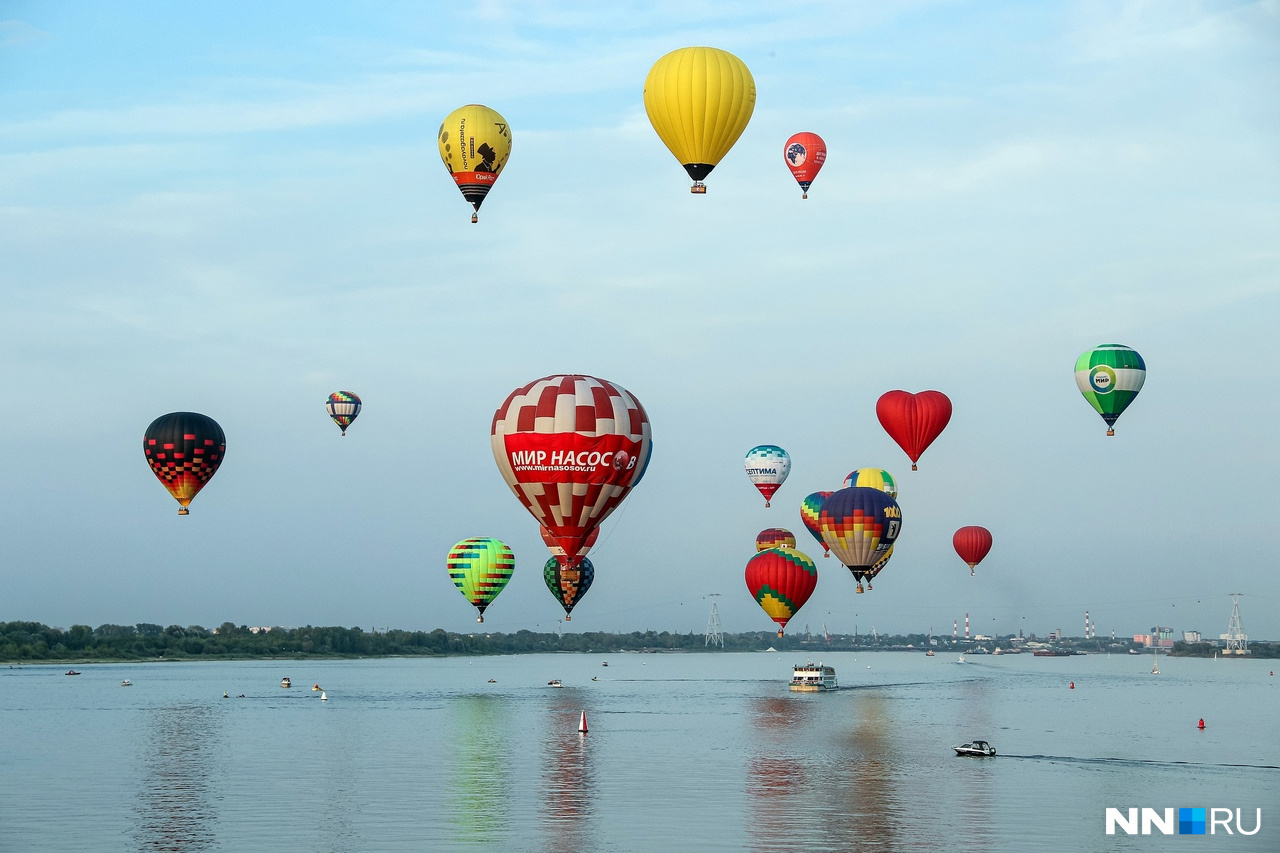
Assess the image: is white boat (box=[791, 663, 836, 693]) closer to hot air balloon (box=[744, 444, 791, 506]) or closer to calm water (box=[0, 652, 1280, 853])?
calm water (box=[0, 652, 1280, 853])

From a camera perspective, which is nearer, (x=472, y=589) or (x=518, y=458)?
(x=518, y=458)

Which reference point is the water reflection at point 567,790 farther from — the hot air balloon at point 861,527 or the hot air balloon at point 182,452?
the hot air balloon at point 182,452

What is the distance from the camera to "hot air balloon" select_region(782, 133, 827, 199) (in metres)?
76.3

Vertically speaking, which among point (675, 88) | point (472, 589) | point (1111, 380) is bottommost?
point (472, 589)

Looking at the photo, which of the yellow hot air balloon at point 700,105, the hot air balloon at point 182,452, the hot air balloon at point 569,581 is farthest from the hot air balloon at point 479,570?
the yellow hot air balloon at point 700,105

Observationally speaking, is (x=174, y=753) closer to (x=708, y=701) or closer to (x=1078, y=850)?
(x=1078, y=850)

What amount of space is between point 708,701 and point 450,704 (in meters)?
21.2

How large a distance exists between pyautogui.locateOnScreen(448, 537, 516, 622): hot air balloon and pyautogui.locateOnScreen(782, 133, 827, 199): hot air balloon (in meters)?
38.1

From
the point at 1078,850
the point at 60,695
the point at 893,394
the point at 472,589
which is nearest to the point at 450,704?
the point at 472,589

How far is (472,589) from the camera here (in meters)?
102

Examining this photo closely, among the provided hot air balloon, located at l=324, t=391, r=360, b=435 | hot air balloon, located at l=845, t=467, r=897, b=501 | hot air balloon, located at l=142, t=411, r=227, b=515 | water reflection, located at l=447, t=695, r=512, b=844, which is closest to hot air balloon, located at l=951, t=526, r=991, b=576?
hot air balloon, located at l=845, t=467, r=897, b=501

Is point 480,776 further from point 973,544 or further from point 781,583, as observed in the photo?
point 973,544

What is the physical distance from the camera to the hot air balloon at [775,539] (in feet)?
397

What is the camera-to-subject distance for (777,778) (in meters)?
58.4
